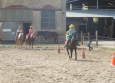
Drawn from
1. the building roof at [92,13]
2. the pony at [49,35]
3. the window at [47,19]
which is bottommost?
the pony at [49,35]

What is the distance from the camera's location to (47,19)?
37.4m

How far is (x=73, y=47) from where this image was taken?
17.9 meters

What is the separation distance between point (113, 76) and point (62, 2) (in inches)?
1040

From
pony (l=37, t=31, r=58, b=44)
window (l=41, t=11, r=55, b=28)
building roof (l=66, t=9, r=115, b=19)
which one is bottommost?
pony (l=37, t=31, r=58, b=44)

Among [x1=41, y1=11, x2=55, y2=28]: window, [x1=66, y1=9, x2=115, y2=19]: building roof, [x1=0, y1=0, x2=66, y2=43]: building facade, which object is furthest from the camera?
[x1=66, y1=9, x2=115, y2=19]: building roof

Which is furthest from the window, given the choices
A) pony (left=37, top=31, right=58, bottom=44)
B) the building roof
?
the building roof

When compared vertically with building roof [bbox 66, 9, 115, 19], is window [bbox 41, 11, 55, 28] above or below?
below

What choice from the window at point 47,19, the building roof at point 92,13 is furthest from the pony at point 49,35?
the building roof at point 92,13

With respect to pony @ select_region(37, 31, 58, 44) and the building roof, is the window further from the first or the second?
the building roof

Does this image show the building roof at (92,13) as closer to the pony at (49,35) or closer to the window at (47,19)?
the window at (47,19)

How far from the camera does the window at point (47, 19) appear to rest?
37312 mm

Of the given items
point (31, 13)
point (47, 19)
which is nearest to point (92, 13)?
point (47, 19)

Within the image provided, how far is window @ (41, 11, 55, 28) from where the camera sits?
122 ft

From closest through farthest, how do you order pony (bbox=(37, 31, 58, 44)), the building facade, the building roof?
1. pony (bbox=(37, 31, 58, 44))
2. the building facade
3. the building roof
